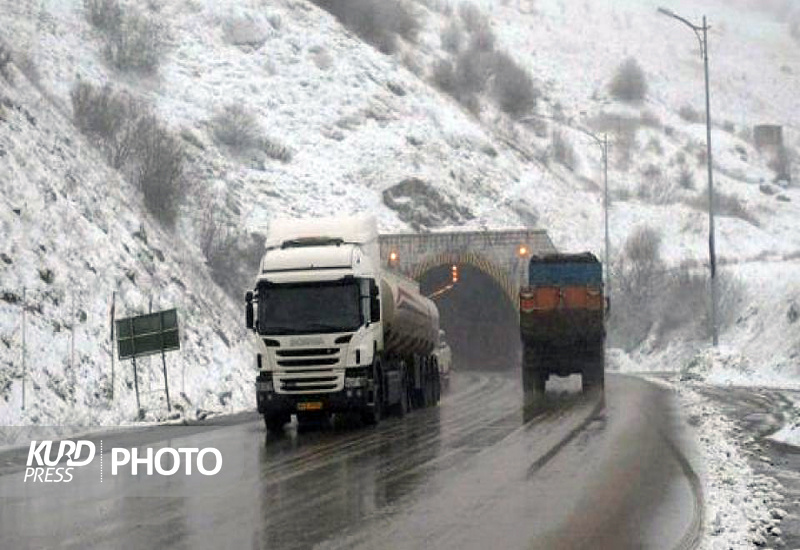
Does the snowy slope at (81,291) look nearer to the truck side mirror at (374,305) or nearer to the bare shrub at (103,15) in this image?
the truck side mirror at (374,305)

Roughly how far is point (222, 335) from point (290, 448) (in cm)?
2206

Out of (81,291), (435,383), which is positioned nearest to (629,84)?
(435,383)

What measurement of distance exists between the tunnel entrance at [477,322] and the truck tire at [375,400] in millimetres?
48604

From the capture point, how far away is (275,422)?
27250 mm

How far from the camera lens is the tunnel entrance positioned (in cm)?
7881

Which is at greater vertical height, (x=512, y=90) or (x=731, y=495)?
(x=512, y=90)

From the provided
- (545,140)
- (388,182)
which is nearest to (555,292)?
(388,182)

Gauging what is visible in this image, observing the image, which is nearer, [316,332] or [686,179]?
[316,332]

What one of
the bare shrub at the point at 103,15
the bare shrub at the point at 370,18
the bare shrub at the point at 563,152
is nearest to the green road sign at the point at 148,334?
the bare shrub at the point at 103,15

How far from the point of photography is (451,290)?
265 feet

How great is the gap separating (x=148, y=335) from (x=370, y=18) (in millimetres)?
82889

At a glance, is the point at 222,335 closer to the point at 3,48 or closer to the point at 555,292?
the point at 555,292

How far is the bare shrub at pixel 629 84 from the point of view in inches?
5728

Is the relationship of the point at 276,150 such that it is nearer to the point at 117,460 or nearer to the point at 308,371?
the point at 308,371
